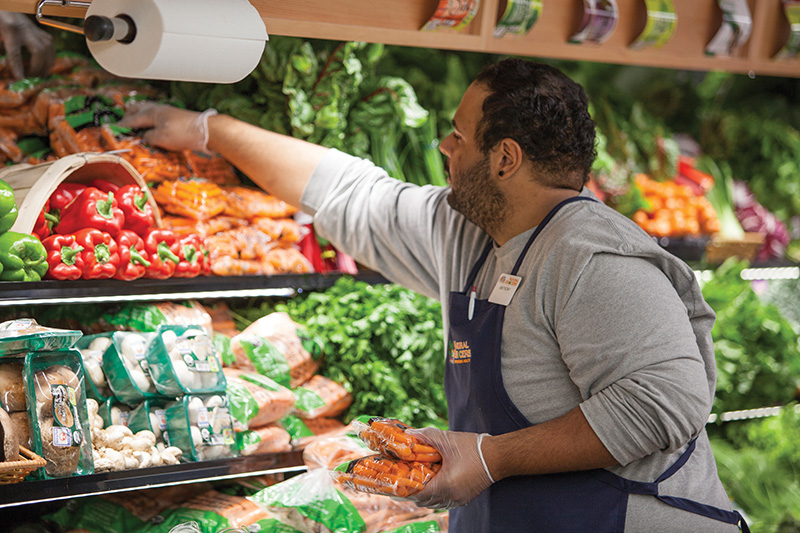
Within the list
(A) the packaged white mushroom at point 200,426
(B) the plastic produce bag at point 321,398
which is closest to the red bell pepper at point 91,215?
(A) the packaged white mushroom at point 200,426

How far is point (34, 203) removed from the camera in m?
2.22

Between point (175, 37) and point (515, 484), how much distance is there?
147 centimetres

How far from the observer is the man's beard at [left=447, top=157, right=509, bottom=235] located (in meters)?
2.32

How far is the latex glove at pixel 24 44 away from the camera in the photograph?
102 inches

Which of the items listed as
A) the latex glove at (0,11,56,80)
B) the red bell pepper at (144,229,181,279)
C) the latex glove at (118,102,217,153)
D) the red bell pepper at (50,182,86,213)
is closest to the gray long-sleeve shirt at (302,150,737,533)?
the red bell pepper at (144,229,181,279)

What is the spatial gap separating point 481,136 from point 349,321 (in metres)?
0.96

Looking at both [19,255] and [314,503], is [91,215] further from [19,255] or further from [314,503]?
[314,503]

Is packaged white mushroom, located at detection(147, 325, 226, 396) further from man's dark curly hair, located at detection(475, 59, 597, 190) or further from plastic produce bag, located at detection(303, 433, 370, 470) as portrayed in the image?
man's dark curly hair, located at detection(475, 59, 597, 190)

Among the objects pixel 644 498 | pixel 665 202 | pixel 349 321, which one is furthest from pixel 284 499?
pixel 665 202

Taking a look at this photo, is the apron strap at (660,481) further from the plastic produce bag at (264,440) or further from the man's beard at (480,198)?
the plastic produce bag at (264,440)

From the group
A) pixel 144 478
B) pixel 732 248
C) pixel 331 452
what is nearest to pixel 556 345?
pixel 331 452

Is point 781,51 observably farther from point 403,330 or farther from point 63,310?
point 63,310

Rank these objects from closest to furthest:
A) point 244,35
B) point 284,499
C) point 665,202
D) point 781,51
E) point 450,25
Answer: point 244,35
point 284,499
point 450,25
point 781,51
point 665,202

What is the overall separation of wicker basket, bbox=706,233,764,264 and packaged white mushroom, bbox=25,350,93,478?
312 centimetres
